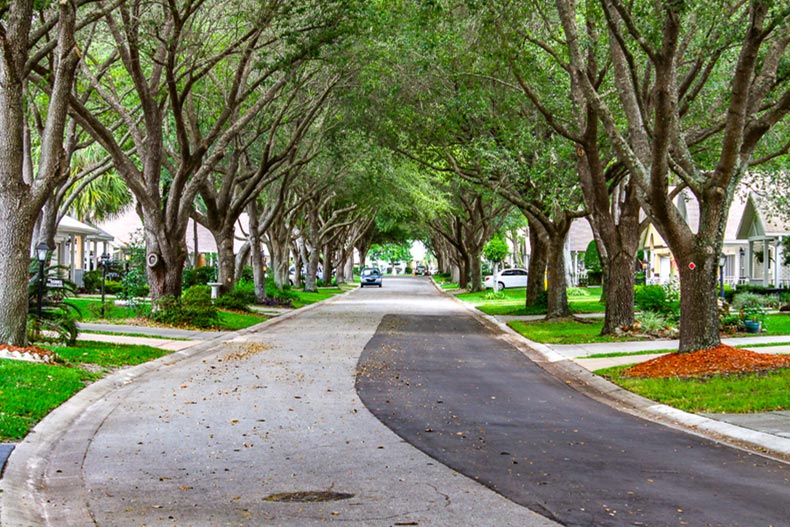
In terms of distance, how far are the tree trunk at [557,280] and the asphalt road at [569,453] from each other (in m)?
14.9

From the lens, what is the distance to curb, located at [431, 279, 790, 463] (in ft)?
33.1

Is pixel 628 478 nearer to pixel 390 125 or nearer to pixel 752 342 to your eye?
pixel 752 342

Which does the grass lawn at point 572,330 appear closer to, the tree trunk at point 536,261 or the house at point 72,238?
the tree trunk at point 536,261

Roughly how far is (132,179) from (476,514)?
2053 cm

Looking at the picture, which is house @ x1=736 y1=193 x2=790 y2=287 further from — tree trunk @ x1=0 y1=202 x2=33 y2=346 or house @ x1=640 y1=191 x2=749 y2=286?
tree trunk @ x1=0 y1=202 x2=33 y2=346

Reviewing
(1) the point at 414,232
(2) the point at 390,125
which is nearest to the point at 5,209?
(2) the point at 390,125

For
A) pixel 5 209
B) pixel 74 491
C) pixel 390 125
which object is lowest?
pixel 74 491

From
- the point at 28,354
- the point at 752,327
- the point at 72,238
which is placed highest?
the point at 72,238

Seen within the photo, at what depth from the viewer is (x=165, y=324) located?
26141 mm

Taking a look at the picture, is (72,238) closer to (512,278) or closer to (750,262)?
(750,262)

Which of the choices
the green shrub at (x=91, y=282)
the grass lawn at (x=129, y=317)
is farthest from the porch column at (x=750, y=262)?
the green shrub at (x=91, y=282)

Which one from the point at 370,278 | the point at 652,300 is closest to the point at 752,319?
the point at 652,300

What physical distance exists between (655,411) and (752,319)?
1345 centimetres

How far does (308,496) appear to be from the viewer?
7547 millimetres
